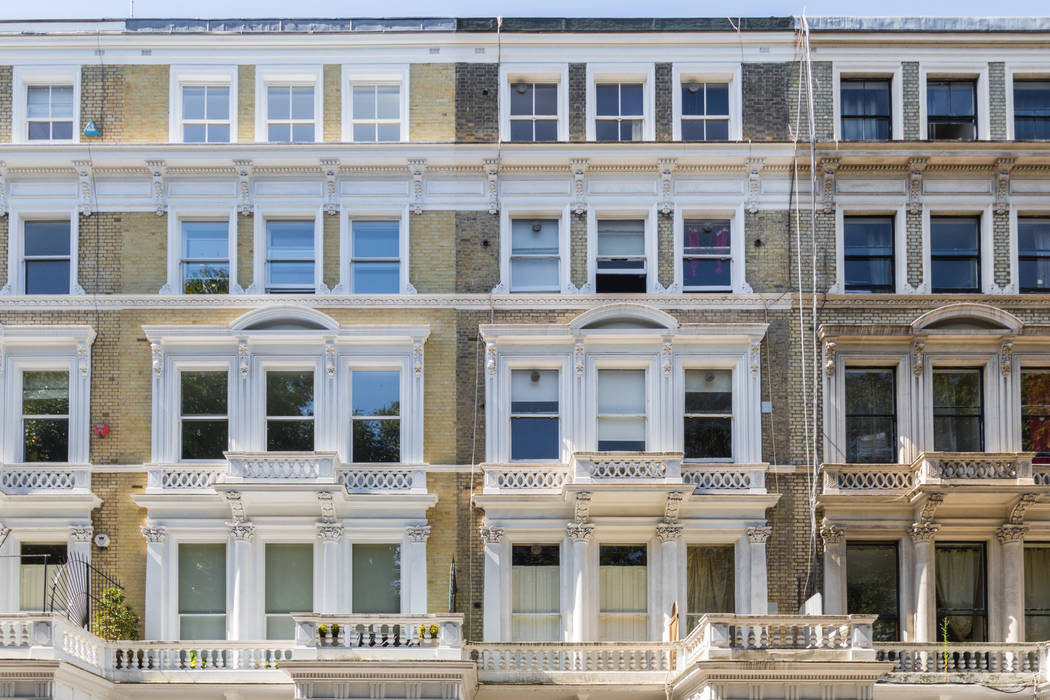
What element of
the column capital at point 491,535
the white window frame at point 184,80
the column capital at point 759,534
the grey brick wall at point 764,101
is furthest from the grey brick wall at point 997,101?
the white window frame at point 184,80

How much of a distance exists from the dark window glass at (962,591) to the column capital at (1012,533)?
691mm

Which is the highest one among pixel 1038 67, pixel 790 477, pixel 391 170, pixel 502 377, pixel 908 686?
pixel 1038 67

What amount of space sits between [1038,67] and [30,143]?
67.1ft

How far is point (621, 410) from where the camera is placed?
32.4 m

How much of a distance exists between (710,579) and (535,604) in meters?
3.43

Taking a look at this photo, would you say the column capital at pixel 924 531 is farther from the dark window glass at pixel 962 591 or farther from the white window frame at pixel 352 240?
the white window frame at pixel 352 240

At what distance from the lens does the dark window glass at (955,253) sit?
1299 inches

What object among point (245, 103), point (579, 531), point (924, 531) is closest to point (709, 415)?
point (579, 531)

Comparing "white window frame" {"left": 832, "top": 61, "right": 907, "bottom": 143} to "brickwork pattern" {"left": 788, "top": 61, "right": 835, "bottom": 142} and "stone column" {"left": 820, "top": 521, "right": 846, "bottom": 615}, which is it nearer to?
"brickwork pattern" {"left": 788, "top": 61, "right": 835, "bottom": 142}

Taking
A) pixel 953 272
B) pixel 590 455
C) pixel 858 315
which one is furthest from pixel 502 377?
pixel 953 272

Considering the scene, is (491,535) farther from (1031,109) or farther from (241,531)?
(1031,109)

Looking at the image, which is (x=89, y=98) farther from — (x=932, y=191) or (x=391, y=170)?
(x=932, y=191)

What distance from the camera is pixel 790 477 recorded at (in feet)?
105

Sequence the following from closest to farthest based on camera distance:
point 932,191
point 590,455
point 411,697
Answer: point 411,697 → point 590,455 → point 932,191
